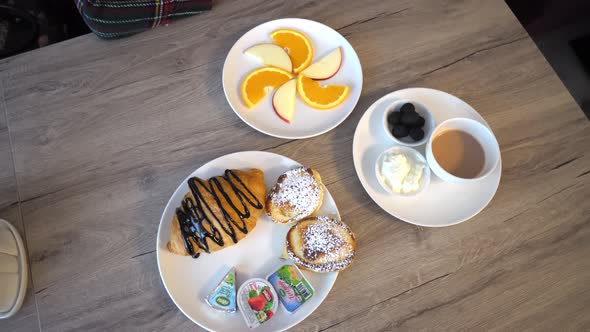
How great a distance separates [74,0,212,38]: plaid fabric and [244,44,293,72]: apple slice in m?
0.23

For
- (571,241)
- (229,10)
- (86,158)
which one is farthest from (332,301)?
(229,10)

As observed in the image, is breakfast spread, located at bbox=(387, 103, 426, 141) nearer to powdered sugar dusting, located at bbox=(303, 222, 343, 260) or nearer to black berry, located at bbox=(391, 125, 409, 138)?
black berry, located at bbox=(391, 125, 409, 138)

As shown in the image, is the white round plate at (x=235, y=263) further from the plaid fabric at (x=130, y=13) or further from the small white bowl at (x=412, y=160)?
the plaid fabric at (x=130, y=13)

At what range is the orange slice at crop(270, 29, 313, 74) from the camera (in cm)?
135

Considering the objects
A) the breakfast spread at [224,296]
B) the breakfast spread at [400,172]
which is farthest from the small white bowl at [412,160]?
the breakfast spread at [224,296]

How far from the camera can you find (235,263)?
1.15m

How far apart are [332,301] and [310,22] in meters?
0.84

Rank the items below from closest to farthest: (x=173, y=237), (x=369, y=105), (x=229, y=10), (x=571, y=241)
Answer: (x=173, y=237) → (x=571, y=241) → (x=369, y=105) → (x=229, y=10)

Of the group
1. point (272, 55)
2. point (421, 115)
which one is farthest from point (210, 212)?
point (421, 115)

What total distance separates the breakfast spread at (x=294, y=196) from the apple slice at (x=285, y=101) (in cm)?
20

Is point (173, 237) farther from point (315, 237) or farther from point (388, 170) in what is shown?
point (388, 170)

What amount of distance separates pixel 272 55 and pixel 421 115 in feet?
1.56

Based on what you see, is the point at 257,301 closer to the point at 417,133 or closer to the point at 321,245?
the point at 321,245

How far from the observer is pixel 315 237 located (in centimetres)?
110
